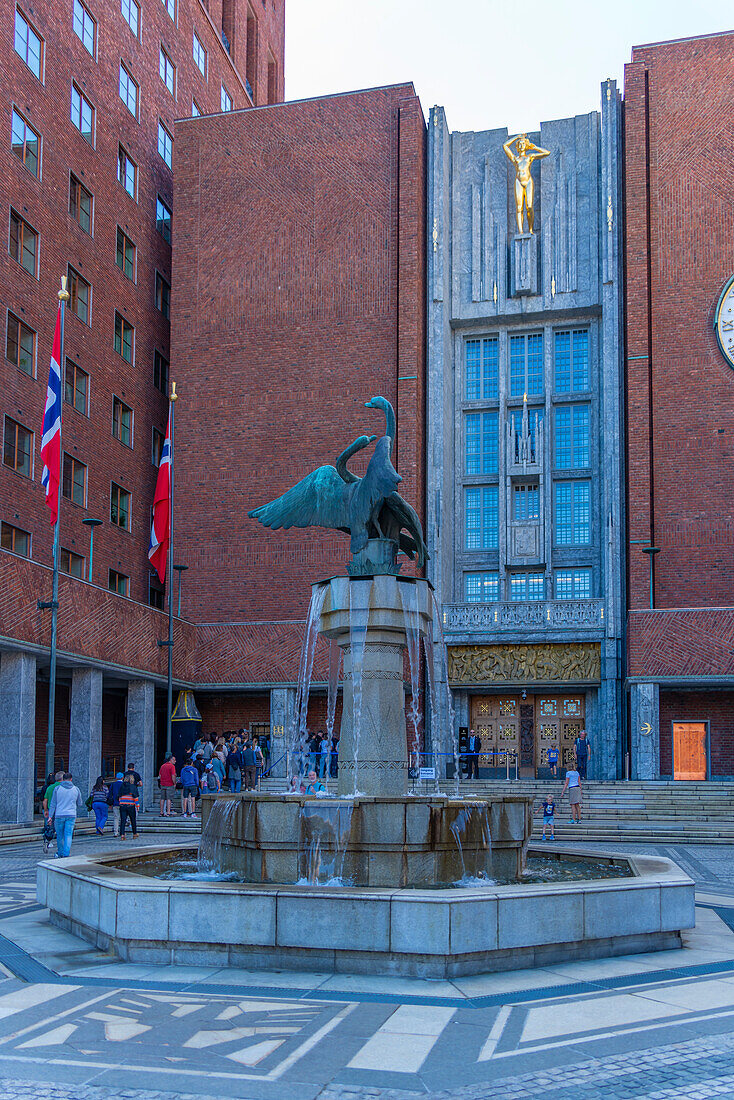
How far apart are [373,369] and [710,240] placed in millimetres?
12393

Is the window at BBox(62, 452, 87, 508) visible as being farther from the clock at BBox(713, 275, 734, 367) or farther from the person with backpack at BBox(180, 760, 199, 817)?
the clock at BBox(713, 275, 734, 367)

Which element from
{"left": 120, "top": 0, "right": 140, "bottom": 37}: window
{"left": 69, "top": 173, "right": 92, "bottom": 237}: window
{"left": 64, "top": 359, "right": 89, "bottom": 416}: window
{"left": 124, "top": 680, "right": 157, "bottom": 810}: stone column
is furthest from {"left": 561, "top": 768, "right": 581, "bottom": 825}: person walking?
{"left": 120, "top": 0, "right": 140, "bottom": 37}: window

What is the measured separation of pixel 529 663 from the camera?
123ft

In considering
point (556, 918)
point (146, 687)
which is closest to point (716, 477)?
point (146, 687)


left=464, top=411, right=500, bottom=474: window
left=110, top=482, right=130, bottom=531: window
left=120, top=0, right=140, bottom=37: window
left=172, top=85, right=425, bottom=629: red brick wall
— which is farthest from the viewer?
left=464, top=411, right=500, bottom=474: window

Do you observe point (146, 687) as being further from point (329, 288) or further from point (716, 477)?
point (716, 477)

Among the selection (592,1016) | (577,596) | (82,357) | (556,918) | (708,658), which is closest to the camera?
(592,1016)

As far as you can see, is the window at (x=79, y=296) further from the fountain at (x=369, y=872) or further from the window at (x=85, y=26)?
the fountain at (x=369, y=872)

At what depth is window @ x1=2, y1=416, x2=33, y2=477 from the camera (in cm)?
3177

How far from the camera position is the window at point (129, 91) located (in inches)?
1607

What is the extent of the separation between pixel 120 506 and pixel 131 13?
1910 centimetres

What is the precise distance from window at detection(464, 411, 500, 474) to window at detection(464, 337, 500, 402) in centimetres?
80

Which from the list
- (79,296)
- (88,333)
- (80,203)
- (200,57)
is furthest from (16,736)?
(200,57)

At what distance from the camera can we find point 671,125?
126 ft
